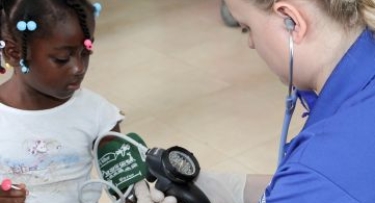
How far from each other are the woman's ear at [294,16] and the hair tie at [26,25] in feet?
1.56

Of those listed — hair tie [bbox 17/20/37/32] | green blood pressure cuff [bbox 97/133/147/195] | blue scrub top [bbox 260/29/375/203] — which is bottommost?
green blood pressure cuff [bbox 97/133/147/195]

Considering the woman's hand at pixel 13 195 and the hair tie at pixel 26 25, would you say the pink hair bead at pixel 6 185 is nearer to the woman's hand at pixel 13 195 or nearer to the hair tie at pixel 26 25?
the woman's hand at pixel 13 195

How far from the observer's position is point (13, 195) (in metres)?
1.03

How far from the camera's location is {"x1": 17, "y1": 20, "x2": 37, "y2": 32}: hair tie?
1005mm

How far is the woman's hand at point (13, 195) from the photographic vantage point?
1025 mm

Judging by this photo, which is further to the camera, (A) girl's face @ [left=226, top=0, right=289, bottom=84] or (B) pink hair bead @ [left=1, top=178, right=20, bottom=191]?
(B) pink hair bead @ [left=1, top=178, right=20, bottom=191]

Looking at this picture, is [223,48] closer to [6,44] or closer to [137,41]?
[137,41]

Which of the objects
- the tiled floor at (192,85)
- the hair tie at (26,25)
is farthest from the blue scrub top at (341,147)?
the tiled floor at (192,85)

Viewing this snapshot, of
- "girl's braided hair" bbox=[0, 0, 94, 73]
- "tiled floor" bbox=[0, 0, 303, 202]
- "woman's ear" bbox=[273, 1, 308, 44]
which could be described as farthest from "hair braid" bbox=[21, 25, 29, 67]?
"tiled floor" bbox=[0, 0, 303, 202]

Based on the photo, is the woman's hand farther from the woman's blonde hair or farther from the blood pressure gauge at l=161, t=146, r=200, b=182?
the woman's blonde hair

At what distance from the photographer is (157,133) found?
217cm

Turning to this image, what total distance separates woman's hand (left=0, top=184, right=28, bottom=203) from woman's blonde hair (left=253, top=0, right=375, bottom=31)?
0.60m

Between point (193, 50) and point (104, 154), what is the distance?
179 cm

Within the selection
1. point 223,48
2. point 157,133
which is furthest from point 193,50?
point 157,133
